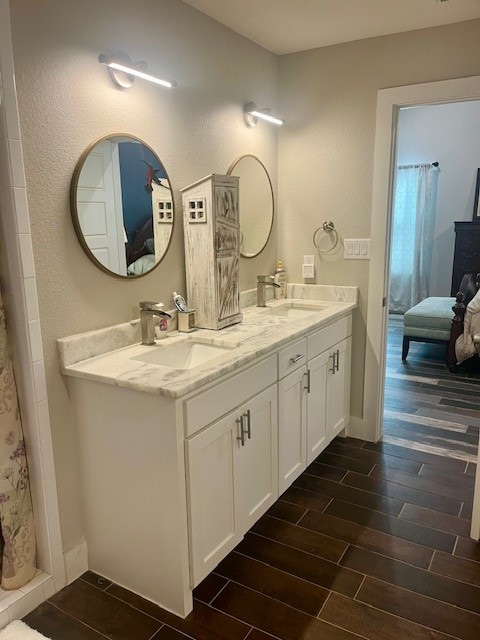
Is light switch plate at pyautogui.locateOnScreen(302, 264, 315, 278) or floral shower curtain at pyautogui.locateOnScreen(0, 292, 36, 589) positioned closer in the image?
floral shower curtain at pyautogui.locateOnScreen(0, 292, 36, 589)

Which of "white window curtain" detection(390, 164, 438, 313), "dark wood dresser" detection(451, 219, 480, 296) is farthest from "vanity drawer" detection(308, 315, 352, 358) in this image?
"white window curtain" detection(390, 164, 438, 313)

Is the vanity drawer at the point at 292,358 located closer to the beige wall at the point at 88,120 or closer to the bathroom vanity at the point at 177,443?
the bathroom vanity at the point at 177,443

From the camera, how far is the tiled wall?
160 cm

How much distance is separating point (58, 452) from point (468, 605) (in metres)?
1.68

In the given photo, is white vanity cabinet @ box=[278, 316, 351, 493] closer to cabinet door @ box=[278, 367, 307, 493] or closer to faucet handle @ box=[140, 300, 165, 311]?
cabinet door @ box=[278, 367, 307, 493]

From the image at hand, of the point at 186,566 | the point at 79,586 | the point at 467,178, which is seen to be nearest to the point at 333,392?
the point at 186,566

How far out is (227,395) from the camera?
1.87 metres

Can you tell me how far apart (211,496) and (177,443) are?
12.9 inches

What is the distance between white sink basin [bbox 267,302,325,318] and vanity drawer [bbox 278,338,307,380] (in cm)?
64

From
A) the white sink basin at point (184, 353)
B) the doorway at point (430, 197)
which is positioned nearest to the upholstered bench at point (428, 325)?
the doorway at point (430, 197)

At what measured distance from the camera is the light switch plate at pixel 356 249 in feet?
9.84

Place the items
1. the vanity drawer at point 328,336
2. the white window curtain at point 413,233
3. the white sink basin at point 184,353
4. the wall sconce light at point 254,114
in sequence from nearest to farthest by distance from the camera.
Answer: the white sink basin at point 184,353 < the vanity drawer at point 328,336 < the wall sconce light at point 254,114 < the white window curtain at point 413,233

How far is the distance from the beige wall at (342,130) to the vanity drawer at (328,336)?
151 millimetres

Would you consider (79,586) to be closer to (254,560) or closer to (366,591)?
(254,560)
